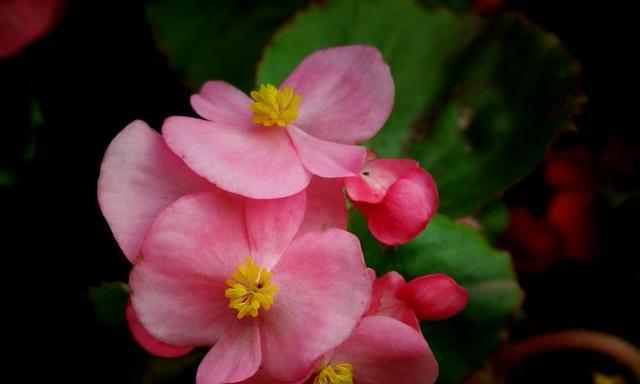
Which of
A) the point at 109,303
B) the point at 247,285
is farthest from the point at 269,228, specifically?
the point at 109,303

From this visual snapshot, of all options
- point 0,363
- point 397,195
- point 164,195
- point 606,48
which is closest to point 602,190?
point 606,48

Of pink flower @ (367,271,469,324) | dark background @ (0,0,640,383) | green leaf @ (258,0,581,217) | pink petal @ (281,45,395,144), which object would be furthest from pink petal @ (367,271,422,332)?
dark background @ (0,0,640,383)

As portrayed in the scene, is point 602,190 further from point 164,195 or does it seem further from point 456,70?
point 164,195

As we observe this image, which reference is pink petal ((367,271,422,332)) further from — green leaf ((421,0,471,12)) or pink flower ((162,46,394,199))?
green leaf ((421,0,471,12))

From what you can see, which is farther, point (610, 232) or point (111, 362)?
point (610, 232)

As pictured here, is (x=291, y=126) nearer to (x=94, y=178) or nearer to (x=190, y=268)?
(x=190, y=268)

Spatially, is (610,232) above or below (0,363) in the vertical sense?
above

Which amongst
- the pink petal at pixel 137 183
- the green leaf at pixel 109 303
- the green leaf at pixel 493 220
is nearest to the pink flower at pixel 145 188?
the pink petal at pixel 137 183
